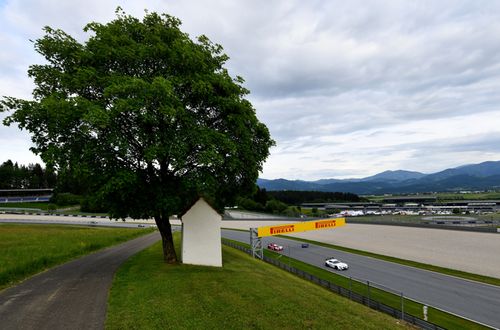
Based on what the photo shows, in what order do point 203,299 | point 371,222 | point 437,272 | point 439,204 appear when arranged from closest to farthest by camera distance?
point 203,299
point 437,272
point 371,222
point 439,204

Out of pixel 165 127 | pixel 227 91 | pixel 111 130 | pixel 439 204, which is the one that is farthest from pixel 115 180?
pixel 439 204

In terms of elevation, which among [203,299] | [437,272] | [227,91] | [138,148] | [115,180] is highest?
[227,91]

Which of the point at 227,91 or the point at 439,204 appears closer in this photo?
the point at 227,91

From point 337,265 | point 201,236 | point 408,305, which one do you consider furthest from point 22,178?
point 408,305

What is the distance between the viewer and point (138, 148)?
2116cm

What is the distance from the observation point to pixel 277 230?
54.9m

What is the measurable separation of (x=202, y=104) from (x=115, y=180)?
25.9 ft

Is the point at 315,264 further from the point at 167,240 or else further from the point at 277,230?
the point at 167,240

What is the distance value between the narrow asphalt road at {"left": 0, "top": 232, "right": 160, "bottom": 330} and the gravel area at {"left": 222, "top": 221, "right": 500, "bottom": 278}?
1694 inches

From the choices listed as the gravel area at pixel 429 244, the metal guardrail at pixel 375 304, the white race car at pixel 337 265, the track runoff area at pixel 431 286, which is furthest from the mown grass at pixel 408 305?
the gravel area at pixel 429 244

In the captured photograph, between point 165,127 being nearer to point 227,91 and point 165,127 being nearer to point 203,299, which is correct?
point 227,91

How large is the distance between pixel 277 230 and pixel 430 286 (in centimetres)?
2505

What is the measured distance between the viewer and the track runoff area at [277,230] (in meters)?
49.0

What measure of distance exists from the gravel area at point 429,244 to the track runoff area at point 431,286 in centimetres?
610
